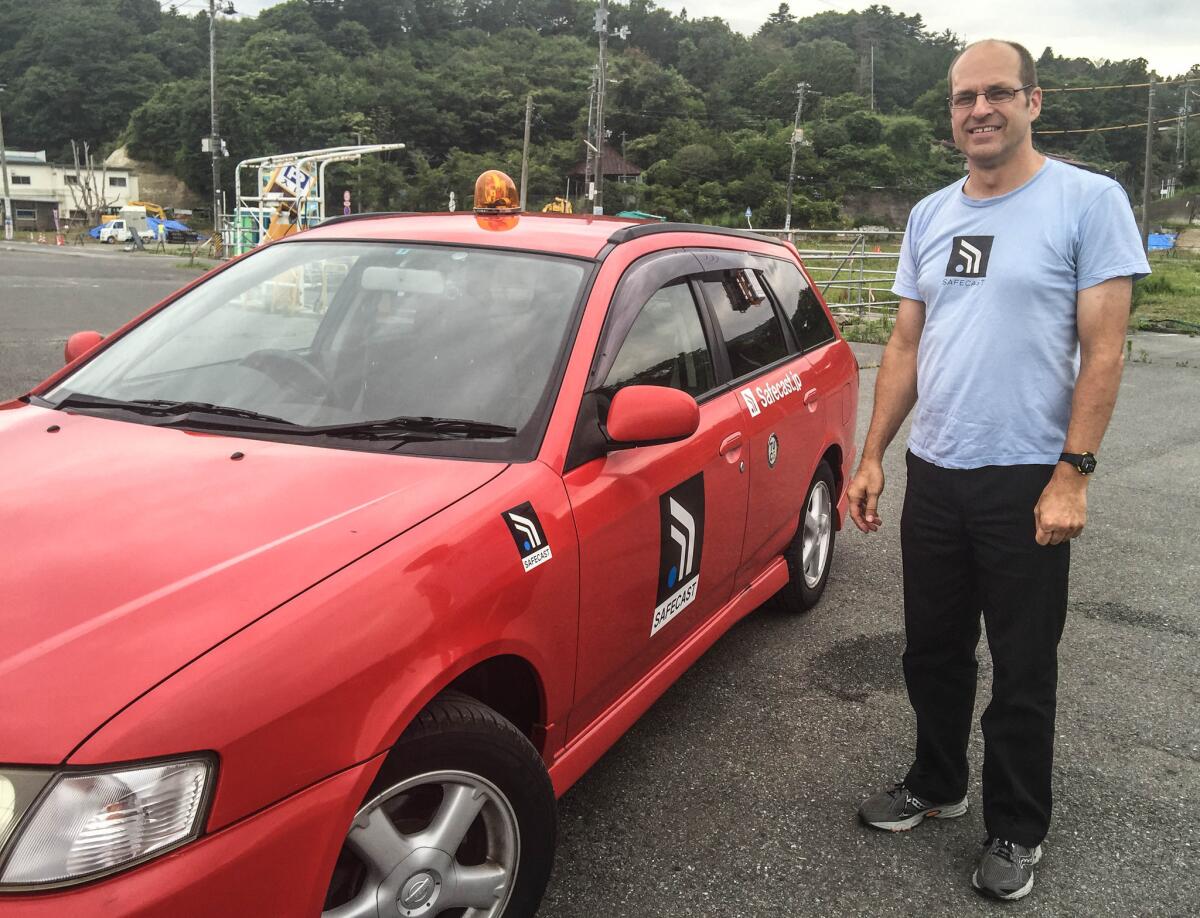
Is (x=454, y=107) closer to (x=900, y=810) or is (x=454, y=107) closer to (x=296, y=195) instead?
(x=296, y=195)

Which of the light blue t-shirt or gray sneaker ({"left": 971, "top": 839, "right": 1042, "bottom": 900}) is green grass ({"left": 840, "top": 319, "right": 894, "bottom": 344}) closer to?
the light blue t-shirt

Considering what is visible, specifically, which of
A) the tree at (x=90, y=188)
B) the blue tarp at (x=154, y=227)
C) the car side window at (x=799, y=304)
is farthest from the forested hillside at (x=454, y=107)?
the car side window at (x=799, y=304)

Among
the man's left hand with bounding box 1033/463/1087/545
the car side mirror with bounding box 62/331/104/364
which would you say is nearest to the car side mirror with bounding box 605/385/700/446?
the man's left hand with bounding box 1033/463/1087/545

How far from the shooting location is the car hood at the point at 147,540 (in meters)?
1.42

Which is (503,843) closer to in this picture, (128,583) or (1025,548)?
(128,583)

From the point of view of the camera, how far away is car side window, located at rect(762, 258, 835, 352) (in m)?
3.99

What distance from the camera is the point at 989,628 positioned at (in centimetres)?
245

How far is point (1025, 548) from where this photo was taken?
2312 millimetres

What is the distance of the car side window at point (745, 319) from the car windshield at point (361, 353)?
79 centimetres

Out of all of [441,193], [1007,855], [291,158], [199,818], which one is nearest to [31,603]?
[199,818]

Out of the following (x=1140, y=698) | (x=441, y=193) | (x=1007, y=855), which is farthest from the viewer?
(x=441, y=193)

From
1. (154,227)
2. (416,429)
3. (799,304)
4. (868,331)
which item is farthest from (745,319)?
(154,227)

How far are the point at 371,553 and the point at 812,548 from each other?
277 cm

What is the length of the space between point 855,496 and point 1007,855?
99cm
